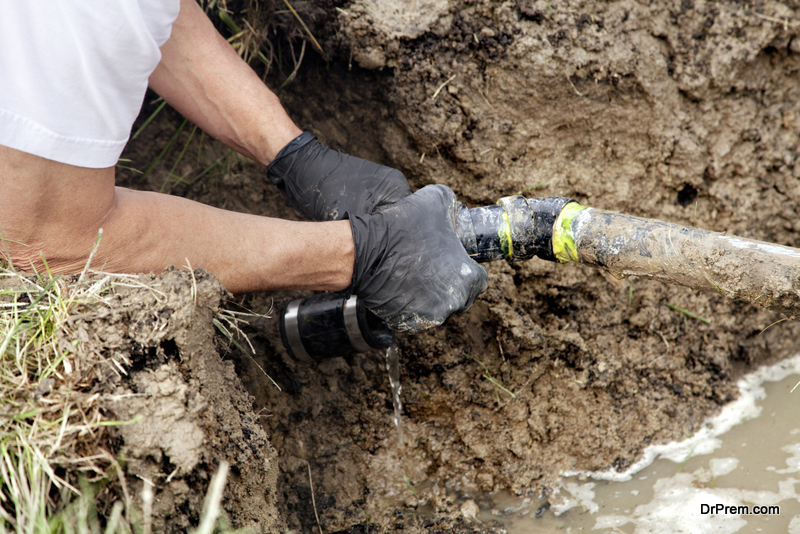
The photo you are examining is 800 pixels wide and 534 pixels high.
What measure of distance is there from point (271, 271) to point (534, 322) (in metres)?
1.03

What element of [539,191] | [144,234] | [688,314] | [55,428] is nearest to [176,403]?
[55,428]

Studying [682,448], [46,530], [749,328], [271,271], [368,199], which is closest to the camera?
[46,530]

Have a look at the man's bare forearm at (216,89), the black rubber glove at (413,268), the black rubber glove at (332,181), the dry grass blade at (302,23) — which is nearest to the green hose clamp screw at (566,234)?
the black rubber glove at (413,268)

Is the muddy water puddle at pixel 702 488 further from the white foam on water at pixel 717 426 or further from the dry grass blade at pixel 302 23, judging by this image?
the dry grass blade at pixel 302 23

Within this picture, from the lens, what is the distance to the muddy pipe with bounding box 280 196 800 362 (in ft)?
4.67

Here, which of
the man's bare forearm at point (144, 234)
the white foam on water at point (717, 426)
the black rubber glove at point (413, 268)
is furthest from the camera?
the white foam on water at point (717, 426)

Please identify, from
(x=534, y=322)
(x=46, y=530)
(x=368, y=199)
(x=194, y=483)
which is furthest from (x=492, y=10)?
(x=46, y=530)

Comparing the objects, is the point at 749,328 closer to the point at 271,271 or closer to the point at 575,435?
the point at 575,435

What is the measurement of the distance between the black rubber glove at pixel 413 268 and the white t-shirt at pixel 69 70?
0.71 meters

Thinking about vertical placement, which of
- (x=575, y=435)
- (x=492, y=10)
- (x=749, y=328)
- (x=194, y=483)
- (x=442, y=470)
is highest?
(x=492, y=10)

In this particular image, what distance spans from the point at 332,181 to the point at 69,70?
0.85 m

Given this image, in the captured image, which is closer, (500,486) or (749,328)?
(500,486)

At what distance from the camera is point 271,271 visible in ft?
5.16

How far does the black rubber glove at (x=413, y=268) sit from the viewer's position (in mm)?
1629
